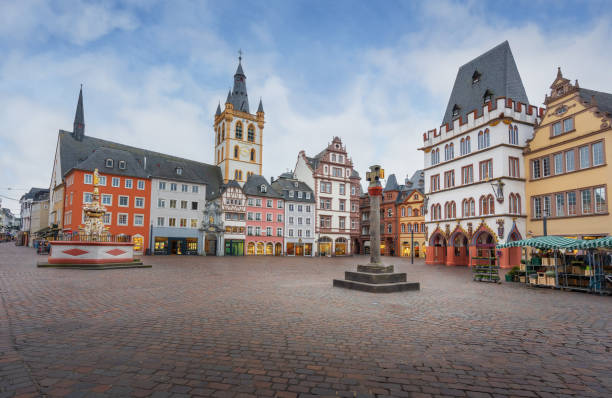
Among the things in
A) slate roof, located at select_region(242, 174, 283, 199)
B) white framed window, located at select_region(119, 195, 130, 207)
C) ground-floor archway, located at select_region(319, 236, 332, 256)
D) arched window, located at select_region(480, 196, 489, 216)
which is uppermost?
slate roof, located at select_region(242, 174, 283, 199)

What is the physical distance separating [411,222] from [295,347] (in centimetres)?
5778

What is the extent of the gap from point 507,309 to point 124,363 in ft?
30.9

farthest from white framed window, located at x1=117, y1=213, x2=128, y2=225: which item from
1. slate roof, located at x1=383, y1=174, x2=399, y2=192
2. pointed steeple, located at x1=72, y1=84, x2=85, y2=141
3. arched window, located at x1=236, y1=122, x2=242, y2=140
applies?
slate roof, located at x1=383, y1=174, x2=399, y2=192

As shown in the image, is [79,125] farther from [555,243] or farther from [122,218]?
[555,243]

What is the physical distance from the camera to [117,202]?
47.2 meters

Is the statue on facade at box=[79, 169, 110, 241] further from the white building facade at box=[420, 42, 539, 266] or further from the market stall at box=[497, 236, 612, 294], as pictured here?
the white building facade at box=[420, 42, 539, 266]

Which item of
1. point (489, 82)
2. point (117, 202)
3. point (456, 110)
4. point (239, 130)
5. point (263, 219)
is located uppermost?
point (239, 130)

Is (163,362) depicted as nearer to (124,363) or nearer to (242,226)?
(124,363)

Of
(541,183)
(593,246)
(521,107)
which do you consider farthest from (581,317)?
(521,107)

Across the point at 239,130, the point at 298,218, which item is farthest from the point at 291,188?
the point at 239,130

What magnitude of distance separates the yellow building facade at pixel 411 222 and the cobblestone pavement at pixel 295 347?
49.8 m

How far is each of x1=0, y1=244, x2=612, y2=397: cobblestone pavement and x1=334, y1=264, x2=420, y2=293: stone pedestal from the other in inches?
96.6

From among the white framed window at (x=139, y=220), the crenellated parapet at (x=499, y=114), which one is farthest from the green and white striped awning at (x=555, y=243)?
the white framed window at (x=139, y=220)

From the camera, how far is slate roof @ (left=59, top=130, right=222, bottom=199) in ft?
159
